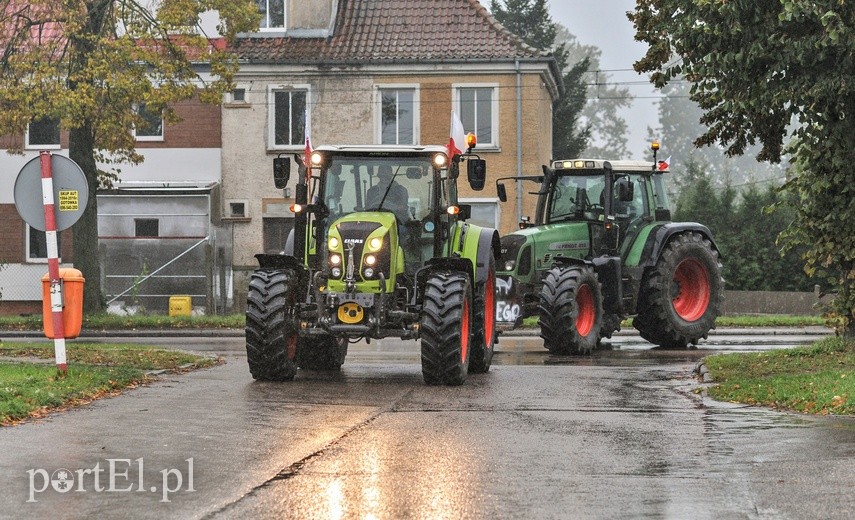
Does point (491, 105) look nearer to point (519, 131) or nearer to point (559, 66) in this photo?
point (519, 131)

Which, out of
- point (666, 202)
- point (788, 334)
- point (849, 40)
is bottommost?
point (788, 334)

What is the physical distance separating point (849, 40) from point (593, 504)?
30.3 feet

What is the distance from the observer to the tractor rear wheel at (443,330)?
49.8 feet

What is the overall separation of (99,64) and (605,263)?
485 inches

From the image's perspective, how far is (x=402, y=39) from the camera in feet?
132

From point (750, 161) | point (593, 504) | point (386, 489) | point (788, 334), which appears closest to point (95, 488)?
point (386, 489)

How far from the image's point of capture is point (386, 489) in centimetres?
839

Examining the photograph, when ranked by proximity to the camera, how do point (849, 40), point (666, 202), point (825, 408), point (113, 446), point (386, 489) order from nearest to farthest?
point (386, 489) → point (113, 446) → point (825, 408) → point (849, 40) → point (666, 202)

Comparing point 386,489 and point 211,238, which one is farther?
point 211,238

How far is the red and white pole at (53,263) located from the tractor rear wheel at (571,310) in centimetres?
757

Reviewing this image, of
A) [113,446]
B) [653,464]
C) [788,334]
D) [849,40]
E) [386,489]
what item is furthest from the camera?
[788,334]

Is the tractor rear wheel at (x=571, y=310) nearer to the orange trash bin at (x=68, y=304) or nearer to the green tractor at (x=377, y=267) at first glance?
the green tractor at (x=377, y=267)

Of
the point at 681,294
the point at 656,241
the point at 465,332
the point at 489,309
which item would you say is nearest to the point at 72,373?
the point at 465,332

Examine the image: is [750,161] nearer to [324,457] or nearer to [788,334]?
[788,334]
